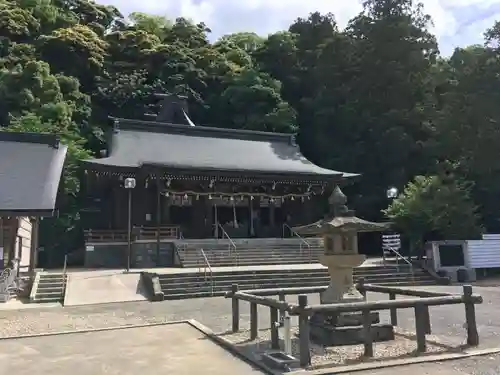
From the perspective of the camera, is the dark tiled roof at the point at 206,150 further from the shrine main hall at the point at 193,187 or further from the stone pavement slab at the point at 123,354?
the stone pavement slab at the point at 123,354

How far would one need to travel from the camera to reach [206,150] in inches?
1003

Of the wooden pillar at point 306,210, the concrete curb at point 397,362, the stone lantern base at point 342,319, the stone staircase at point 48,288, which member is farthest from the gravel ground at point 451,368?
the wooden pillar at point 306,210

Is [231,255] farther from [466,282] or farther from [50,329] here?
[50,329]

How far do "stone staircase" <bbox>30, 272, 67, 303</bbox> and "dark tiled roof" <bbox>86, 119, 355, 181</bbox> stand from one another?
22.2ft

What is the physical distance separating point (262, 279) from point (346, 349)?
27.3 ft

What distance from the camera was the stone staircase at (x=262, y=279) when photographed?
14016 mm

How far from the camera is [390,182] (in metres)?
27.4

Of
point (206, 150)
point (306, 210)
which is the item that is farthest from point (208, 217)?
point (306, 210)

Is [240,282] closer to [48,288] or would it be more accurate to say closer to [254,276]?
[254,276]

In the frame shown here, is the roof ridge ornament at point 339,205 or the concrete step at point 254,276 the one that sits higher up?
the roof ridge ornament at point 339,205

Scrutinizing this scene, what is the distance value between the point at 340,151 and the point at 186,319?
72.9 ft

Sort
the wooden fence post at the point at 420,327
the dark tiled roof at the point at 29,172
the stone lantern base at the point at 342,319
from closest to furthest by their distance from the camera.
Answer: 1. the wooden fence post at the point at 420,327
2. the stone lantern base at the point at 342,319
3. the dark tiled roof at the point at 29,172

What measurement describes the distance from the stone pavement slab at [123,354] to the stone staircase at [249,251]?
968cm

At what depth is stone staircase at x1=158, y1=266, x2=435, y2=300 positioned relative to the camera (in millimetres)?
14016
